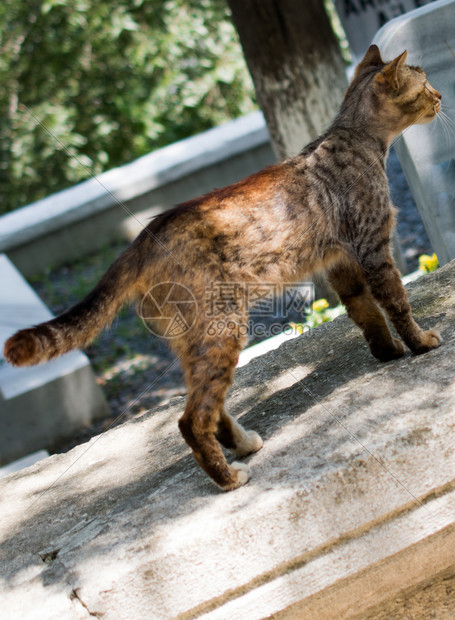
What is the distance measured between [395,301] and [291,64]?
2.95 m

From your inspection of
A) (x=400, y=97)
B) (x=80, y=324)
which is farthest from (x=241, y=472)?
(x=400, y=97)

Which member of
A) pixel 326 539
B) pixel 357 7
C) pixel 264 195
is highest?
pixel 357 7

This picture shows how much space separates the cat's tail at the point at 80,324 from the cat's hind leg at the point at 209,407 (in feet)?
1.33

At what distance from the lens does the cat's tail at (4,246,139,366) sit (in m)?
2.55

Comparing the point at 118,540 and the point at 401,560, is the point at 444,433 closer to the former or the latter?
the point at 401,560

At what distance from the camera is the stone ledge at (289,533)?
238 cm

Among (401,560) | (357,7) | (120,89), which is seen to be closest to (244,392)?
(401,560)

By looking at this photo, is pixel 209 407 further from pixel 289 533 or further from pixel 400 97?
pixel 400 97

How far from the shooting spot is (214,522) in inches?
96.6

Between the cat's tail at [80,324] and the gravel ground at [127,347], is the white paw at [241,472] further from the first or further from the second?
the gravel ground at [127,347]

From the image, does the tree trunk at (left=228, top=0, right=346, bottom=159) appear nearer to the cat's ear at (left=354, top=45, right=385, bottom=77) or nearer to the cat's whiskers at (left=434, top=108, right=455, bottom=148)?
the cat's whiskers at (left=434, top=108, right=455, bottom=148)

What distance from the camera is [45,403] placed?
5.66 m

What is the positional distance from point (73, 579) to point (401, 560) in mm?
1205

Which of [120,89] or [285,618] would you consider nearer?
[285,618]
